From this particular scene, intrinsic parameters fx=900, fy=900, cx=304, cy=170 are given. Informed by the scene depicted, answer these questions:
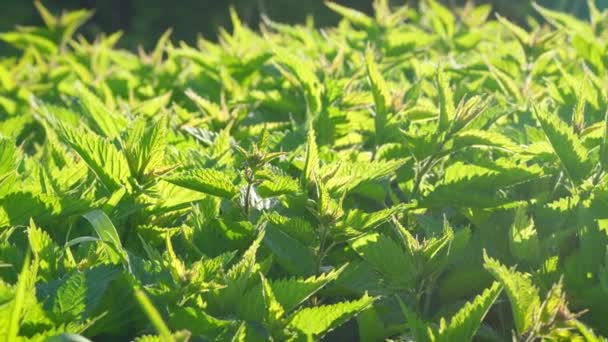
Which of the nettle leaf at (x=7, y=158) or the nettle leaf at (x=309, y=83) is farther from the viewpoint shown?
the nettle leaf at (x=309, y=83)

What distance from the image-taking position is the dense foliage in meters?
1.44

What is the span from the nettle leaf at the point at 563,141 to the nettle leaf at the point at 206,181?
2.04 ft

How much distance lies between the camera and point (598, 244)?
69.1 inches

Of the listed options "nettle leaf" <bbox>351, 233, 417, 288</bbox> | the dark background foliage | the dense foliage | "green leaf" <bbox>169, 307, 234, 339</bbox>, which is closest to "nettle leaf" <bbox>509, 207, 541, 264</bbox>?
the dense foliage

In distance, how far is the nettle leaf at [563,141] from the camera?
1.78m

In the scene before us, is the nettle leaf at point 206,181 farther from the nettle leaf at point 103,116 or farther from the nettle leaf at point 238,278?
the nettle leaf at point 103,116

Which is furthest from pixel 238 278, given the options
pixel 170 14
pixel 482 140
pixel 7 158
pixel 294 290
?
pixel 170 14

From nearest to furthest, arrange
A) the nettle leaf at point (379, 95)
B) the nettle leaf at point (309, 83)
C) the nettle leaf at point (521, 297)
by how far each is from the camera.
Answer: the nettle leaf at point (521, 297) → the nettle leaf at point (379, 95) → the nettle leaf at point (309, 83)

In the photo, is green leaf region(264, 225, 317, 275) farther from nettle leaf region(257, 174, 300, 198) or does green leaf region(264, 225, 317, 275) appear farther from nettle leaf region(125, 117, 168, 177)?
nettle leaf region(125, 117, 168, 177)

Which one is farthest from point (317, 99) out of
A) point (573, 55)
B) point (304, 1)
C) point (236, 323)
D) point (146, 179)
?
point (304, 1)

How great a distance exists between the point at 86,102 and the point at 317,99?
607mm

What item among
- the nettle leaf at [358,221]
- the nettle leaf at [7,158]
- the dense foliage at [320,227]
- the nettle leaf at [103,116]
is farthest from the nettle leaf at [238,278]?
the nettle leaf at [103,116]

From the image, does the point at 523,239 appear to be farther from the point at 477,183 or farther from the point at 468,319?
the point at 468,319

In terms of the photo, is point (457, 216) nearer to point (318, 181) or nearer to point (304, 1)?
point (318, 181)
